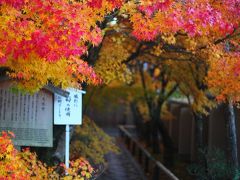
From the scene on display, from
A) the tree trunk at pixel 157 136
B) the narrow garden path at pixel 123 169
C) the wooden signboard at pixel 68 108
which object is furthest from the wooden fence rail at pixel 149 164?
the wooden signboard at pixel 68 108

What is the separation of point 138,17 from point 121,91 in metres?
11.0

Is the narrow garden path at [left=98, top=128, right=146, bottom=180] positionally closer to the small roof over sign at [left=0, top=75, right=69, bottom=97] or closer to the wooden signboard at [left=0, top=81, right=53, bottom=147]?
the wooden signboard at [left=0, top=81, right=53, bottom=147]

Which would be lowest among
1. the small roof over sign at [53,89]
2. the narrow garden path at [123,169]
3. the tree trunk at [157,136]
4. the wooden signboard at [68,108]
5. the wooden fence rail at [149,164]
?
the narrow garden path at [123,169]

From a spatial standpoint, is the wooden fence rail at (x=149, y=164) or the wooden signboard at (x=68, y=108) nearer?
the wooden signboard at (x=68, y=108)

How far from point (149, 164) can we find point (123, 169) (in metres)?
1.38

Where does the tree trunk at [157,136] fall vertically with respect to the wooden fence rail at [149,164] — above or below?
above

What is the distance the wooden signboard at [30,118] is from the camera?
950cm

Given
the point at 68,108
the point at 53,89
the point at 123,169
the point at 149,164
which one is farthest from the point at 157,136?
the point at 53,89


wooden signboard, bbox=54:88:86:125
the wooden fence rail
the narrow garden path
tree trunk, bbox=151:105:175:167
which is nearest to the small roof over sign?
wooden signboard, bbox=54:88:86:125

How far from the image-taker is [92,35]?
762 cm

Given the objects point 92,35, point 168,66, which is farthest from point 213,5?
point 168,66

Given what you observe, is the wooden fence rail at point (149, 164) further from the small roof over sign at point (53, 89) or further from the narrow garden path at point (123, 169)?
the small roof over sign at point (53, 89)

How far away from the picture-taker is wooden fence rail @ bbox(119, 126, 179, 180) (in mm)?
12959

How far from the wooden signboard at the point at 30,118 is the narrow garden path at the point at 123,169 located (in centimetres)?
646
